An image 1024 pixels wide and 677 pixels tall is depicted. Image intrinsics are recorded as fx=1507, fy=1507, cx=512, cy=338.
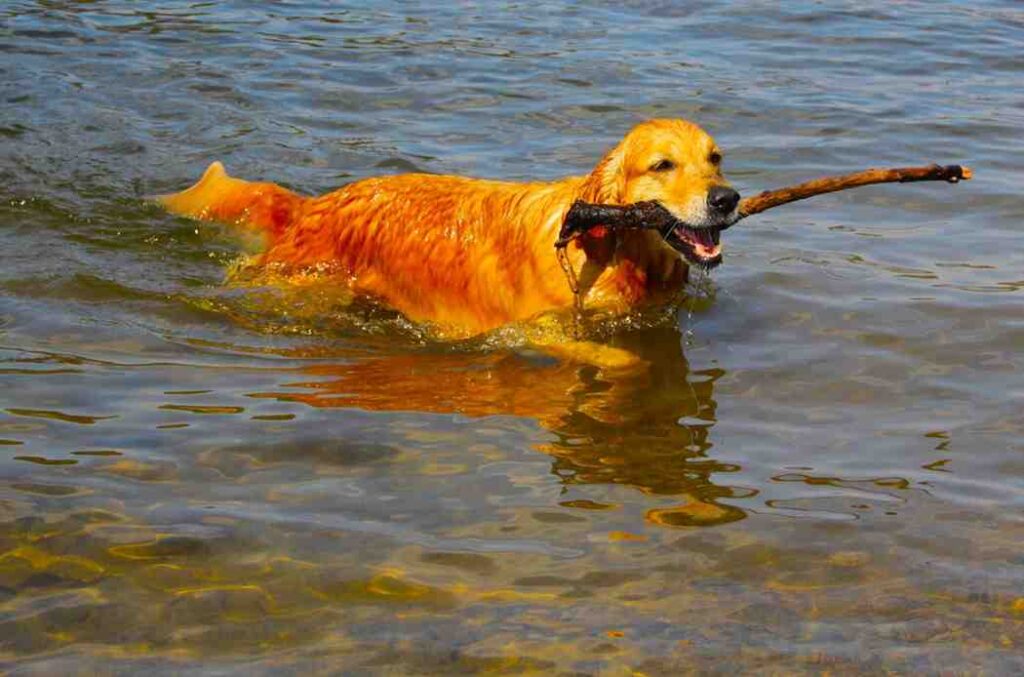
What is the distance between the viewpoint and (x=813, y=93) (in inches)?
487

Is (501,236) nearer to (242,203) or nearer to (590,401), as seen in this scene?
(590,401)

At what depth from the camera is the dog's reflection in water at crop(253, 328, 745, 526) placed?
5.75 m

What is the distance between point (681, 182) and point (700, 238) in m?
0.28

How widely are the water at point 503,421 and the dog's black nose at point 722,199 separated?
82cm

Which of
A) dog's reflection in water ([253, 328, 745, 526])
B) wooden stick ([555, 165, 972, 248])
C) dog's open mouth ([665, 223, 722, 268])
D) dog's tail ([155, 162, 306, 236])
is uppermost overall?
wooden stick ([555, 165, 972, 248])

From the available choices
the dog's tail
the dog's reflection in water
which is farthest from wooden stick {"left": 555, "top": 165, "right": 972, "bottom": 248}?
the dog's tail

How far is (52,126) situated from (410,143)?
2658mm

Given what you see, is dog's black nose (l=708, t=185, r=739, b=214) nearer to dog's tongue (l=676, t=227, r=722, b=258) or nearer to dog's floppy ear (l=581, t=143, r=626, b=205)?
dog's tongue (l=676, t=227, r=722, b=258)

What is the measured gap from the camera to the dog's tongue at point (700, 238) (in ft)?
22.2

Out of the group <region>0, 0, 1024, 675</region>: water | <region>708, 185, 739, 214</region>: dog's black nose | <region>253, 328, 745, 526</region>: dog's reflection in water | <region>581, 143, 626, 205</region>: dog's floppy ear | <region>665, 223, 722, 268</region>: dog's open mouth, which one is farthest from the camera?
<region>581, 143, 626, 205</region>: dog's floppy ear

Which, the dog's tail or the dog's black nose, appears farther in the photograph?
the dog's tail

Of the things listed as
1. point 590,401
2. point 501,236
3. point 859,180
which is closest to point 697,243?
point 859,180

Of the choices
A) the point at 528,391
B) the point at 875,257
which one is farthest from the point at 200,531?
the point at 875,257

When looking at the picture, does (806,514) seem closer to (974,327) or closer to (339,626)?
(339,626)
